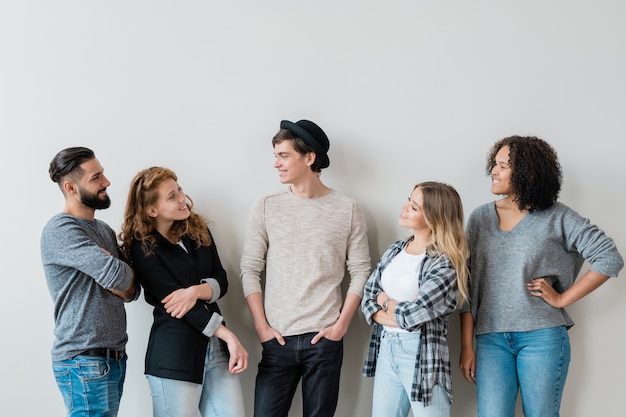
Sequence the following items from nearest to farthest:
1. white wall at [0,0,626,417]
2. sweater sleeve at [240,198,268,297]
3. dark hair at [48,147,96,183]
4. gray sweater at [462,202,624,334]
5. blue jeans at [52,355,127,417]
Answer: blue jeans at [52,355,127,417] < dark hair at [48,147,96,183] < gray sweater at [462,202,624,334] < sweater sleeve at [240,198,268,297] < white wall at [0,0,626,417]

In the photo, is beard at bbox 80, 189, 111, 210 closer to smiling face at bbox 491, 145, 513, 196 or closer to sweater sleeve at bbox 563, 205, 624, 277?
smiling face at bbox 491, 145, 513, 196

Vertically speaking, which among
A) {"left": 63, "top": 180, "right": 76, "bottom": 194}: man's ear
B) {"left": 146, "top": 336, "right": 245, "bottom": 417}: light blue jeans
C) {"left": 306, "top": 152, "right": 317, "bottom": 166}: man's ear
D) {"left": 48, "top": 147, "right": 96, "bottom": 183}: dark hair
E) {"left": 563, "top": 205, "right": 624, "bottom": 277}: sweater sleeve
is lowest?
{"left": 146, "top": 336, "right": 245, "bottom": 417}: light blue jeans

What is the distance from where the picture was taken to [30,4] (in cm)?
274

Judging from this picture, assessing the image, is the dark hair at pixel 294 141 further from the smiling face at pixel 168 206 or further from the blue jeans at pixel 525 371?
the blue jeans at pixel 525 371

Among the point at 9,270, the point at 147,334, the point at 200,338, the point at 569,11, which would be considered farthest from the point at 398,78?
the point at 9,270

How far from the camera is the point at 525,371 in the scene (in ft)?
7.69

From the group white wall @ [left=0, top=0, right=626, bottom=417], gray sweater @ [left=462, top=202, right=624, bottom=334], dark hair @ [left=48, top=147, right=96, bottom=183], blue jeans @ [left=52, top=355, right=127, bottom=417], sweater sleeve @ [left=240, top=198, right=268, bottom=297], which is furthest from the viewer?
white wall @ [left=0, top=0, right=626, bottom=417]

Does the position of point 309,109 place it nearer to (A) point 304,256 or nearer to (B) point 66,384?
(A) point 304,256

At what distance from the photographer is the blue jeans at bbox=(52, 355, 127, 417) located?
7.01ft

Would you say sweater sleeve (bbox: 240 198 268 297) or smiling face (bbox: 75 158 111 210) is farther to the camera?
sweater sleeve (bbox: 240 198 268 297)

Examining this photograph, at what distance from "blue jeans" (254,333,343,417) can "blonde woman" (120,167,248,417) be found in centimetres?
14

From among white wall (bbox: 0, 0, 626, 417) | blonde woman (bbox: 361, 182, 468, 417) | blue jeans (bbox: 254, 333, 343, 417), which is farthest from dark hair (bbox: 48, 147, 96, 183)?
blonde woman (bbox: 361, 182, 468, 417)

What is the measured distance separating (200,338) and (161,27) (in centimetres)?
150

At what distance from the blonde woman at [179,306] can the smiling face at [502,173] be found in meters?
1.27
